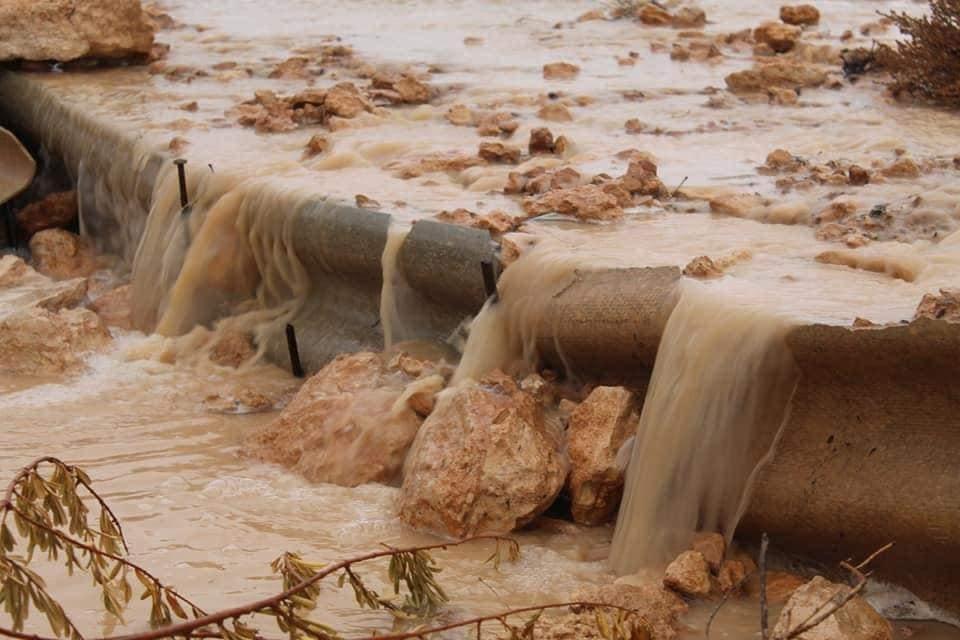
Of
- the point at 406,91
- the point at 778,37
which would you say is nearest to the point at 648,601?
the point at 406,91

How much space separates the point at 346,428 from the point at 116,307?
2741mm

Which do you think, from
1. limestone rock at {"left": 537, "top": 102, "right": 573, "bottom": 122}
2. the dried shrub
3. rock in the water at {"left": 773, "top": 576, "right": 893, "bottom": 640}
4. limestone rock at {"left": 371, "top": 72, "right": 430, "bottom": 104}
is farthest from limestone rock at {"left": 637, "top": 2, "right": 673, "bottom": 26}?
rock in the water at {"left": 773, "top": 576, "right": 893, "bottom": 640}

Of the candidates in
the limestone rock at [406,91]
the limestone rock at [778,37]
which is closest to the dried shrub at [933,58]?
the limestone rock at [778,37]

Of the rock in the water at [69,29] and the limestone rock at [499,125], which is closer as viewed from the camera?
the limestone rock at [499,125]

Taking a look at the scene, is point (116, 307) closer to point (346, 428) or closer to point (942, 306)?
point (346, 428)

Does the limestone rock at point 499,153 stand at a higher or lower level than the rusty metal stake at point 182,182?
higher

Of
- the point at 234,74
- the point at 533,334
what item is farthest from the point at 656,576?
the point at 234,74

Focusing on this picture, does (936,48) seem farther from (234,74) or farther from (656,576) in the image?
(656,576)

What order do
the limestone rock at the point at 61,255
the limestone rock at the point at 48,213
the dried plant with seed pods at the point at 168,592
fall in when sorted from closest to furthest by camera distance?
the dried plant with seed pods at the point at 168,592 < the limestone rock at the point at 61,255 < the limestone rock at the point at 48,213

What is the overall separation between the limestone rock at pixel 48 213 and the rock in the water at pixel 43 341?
2.22m

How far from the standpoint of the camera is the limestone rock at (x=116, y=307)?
25.5 feet

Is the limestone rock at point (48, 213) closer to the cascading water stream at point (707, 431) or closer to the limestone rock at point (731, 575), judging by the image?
the cascading water stream at point (707, 431)

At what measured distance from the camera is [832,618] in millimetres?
3764

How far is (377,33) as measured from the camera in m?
11.6
